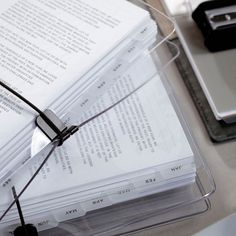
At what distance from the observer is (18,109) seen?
47 centimetres

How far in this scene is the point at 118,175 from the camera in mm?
516

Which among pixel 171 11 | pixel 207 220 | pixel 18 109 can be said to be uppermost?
pixel 18 109

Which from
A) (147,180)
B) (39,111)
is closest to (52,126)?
(39,111)

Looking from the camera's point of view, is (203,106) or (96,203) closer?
(96,203)

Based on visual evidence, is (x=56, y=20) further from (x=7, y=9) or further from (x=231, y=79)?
(x=231, y=79)

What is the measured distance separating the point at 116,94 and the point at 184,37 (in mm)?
164

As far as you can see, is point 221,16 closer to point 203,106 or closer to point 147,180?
point 203,106

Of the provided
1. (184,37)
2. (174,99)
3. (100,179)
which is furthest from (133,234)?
(184,37)

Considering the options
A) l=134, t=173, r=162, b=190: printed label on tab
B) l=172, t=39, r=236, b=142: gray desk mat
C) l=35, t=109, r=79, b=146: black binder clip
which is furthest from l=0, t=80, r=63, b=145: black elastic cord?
l=172, t=39, r=236, b=142: gray desk mat

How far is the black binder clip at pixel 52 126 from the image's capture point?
1.55ft

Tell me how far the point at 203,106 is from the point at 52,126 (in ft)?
0.78

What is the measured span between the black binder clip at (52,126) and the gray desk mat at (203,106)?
0.21 metres

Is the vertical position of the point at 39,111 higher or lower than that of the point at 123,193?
higher

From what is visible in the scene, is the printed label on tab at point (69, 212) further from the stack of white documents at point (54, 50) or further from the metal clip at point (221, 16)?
the metal clip at point (221, 16)
